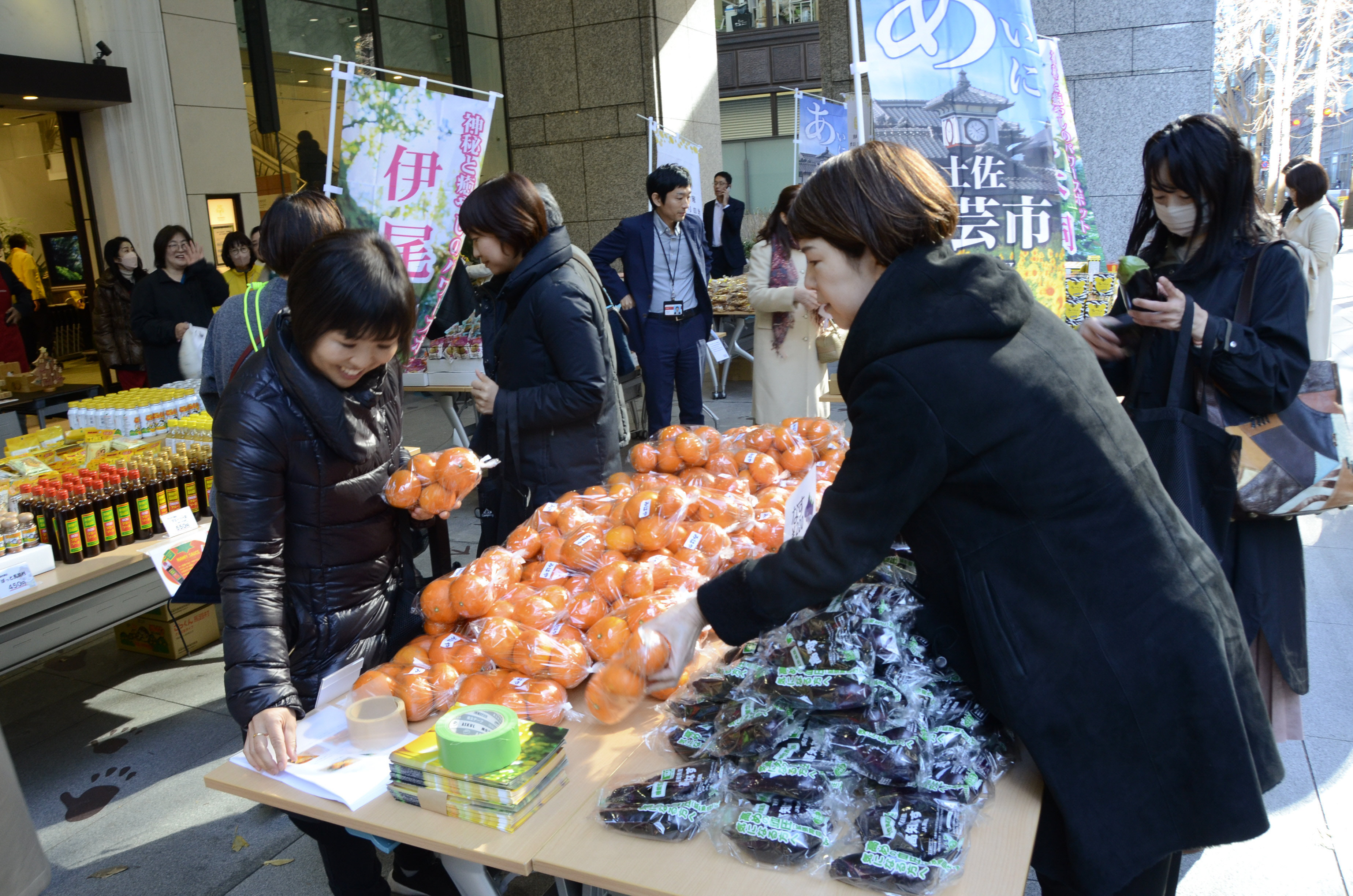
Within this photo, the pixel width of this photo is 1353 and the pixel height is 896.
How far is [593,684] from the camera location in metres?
1.81

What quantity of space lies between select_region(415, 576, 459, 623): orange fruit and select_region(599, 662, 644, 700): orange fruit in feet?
Result: 1.86

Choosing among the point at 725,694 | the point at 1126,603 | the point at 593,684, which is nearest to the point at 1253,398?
the point at 1126,603

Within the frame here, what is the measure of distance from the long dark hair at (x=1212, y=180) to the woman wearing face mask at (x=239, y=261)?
6.38m

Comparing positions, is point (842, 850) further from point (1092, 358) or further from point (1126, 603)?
point (1092, 358)

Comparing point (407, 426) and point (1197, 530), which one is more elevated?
point (1197, 530)

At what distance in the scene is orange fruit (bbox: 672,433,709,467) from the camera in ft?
10.0

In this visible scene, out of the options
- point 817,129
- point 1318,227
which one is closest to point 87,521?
point 817,129

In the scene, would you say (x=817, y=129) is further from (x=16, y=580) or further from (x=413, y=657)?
(x=413, y=657)

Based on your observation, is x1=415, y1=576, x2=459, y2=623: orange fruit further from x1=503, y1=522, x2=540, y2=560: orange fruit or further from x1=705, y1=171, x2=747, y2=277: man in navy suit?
x1=705, y1=171, x2=747, y2=277: man in navy suit

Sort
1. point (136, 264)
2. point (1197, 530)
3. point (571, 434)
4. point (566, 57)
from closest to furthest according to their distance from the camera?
1. point (1197, 530)
2. point (571, 434)
3. point (136, 264)
4. point (566, 57)

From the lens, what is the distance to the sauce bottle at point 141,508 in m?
3.43

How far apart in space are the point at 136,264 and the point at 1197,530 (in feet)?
24.8

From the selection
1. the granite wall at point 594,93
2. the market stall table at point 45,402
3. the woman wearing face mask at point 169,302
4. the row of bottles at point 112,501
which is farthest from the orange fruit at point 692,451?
the granite wall at point 594,93

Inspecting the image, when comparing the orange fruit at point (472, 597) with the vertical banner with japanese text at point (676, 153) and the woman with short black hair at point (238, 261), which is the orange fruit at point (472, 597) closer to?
the woman with short black hair at point (238, 261)
